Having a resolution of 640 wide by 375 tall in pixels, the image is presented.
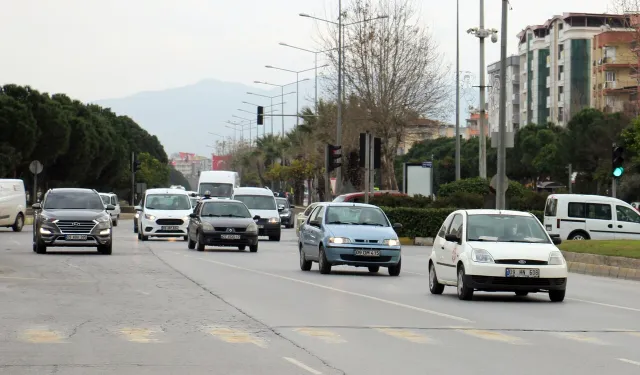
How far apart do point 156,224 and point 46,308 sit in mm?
28976

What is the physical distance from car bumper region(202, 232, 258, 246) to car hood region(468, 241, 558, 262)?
18.6 metres

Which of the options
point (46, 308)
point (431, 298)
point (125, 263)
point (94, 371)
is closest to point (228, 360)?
point (94, 371)

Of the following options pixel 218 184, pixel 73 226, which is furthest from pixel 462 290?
pixel 218 184

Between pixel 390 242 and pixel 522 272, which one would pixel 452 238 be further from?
pixel 390 242

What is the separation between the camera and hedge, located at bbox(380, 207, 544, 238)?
48188mm

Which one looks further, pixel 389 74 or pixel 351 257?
pixel 389 74

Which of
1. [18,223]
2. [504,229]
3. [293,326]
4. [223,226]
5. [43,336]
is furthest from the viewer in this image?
[18,223]

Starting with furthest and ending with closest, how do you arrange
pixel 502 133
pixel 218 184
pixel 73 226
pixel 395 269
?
pixel 218 184, pixel 502 133, pixel 73 226, pixel 395 269

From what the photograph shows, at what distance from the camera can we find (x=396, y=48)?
71.4m

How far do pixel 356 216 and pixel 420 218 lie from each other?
20.2m

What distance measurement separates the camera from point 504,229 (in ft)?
71.5

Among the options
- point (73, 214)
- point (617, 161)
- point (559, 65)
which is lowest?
point (73, 214)

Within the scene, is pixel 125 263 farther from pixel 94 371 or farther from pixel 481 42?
pixel 481 42

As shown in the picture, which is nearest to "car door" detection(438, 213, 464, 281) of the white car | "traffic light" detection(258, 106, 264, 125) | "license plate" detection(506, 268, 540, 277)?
the white car
